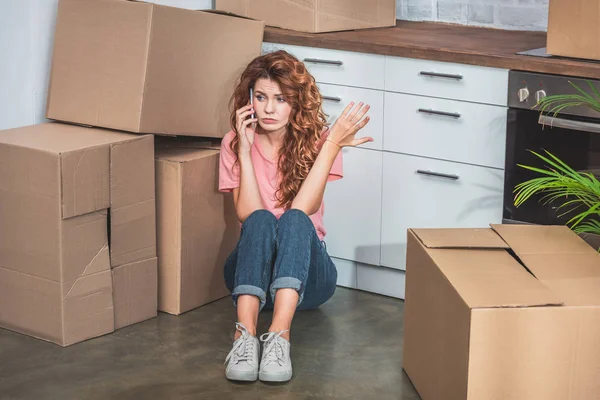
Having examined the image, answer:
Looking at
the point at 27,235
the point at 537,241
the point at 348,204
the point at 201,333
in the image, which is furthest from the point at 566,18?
the point at 27,235

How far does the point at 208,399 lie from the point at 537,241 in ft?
3.14

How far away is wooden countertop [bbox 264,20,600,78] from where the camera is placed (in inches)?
120

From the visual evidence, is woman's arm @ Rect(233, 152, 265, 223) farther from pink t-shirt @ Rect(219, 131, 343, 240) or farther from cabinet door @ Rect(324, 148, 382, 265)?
cabinet door @ Rect(324, 148, 382, 265)

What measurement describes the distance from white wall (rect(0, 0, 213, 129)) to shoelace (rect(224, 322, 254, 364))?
3.56ft

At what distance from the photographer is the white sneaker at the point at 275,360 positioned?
286cm

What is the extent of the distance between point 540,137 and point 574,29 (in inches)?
13.2

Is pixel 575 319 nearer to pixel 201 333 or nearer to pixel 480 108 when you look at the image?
pixel 480 108

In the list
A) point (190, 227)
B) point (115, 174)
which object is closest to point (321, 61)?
point (190, 227)

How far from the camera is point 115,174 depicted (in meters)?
3.12

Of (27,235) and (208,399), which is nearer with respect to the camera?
(208,399)

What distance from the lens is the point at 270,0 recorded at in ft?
11.9

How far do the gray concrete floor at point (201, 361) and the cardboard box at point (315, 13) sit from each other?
975 millimetres

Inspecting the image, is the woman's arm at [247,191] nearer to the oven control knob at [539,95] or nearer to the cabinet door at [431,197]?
the cabinet door at [431,197]

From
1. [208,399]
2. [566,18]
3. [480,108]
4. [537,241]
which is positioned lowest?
[208,399]
